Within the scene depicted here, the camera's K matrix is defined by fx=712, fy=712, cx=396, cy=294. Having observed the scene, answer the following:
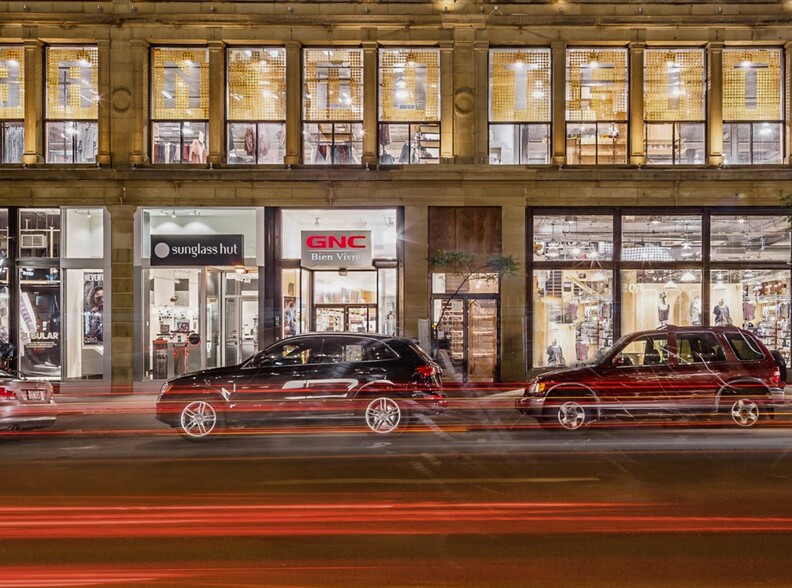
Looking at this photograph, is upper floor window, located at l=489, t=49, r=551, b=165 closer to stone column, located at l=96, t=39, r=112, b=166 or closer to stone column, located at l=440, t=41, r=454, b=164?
stone column, located at l=440, t=41, r=454, b=164

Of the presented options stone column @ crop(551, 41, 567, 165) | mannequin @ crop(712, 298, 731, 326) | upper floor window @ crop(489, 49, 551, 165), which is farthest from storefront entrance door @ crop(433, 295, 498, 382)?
mannequin @ crop(712, 298, 731, 326)

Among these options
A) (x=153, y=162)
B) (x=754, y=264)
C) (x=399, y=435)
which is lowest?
(x=399, y=435)

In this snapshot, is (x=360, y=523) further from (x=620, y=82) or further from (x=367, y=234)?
(x=620, y=82)

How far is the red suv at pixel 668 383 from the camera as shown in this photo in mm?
12805

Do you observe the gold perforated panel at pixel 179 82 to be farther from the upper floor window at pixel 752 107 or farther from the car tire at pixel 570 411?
the upper floor window at pixel 752 107

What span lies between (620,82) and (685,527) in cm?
1639

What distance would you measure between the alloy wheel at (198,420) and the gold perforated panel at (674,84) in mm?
14937

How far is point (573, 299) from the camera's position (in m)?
20.4

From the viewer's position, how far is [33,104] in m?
20.0

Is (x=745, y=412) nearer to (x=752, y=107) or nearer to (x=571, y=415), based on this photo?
(x=571, y=415)

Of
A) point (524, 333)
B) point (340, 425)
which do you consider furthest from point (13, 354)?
point (524, 333)

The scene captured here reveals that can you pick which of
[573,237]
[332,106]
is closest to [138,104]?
[332,106]

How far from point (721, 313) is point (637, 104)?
6403 millimetres

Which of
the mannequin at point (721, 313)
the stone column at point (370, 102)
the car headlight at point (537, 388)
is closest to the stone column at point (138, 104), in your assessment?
the stone column at point (370, 102)
